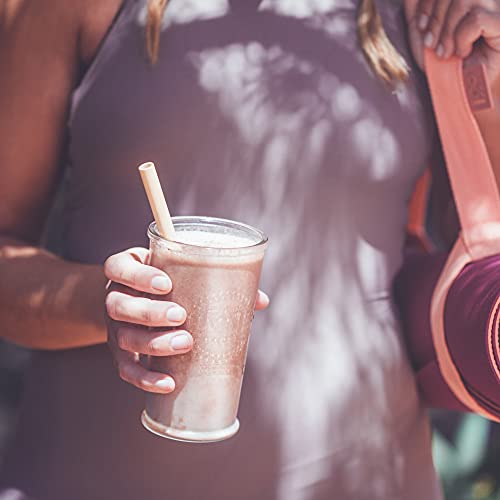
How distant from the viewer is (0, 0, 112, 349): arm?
186 cm

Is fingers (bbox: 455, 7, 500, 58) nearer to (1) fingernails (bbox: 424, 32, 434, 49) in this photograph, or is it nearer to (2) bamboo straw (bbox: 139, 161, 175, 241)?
(1) fingernails (bbox: 424, 32, 434, 49)

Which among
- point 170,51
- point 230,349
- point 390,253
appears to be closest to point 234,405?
point 230,349

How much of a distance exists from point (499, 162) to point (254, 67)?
0.58 m

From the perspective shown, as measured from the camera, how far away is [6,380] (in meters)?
4.02

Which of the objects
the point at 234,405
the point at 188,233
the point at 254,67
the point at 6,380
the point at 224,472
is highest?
the point at 254,67

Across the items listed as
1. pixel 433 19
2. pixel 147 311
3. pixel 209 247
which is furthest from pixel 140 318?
pixel 433 19

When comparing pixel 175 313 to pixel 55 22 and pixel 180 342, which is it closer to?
pixel 180 342

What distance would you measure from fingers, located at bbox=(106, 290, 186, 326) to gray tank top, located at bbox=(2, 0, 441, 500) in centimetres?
41

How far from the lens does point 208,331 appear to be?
1491 millimetres

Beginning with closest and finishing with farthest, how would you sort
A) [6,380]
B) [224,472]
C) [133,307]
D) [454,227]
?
[133,307], [224,472], [454,227], [6,380]

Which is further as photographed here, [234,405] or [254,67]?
[254,67]

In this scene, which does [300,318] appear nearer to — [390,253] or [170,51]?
[390,253]

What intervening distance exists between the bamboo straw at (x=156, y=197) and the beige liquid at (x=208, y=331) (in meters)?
0.03

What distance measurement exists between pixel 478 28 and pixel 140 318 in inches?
37.2
